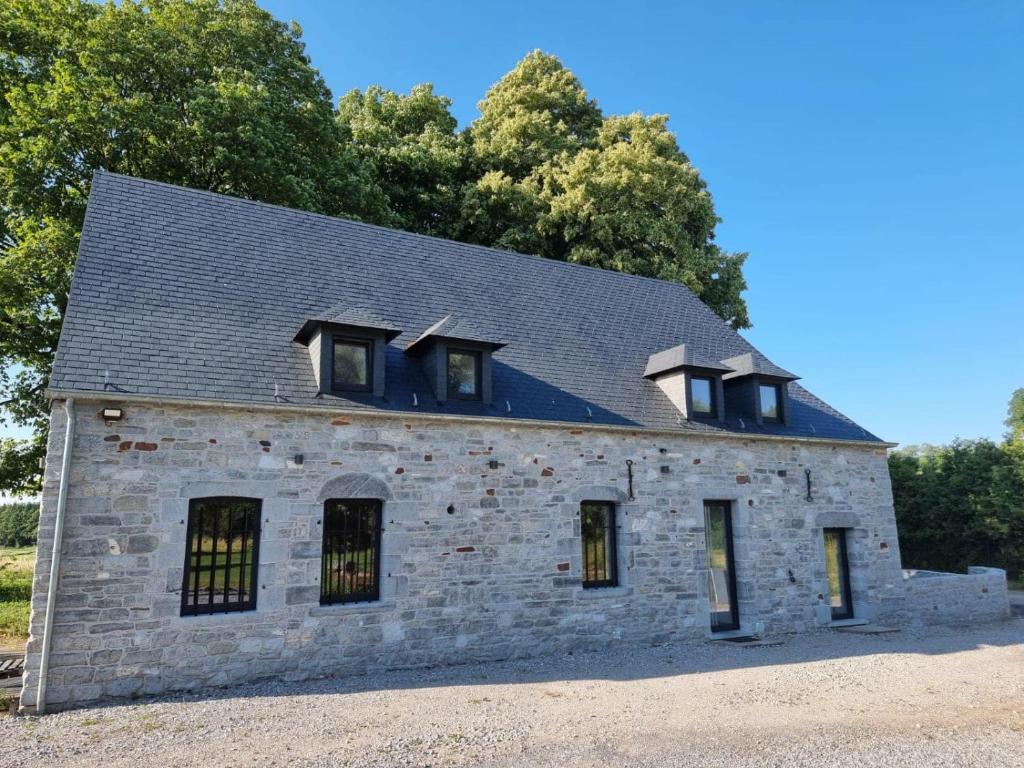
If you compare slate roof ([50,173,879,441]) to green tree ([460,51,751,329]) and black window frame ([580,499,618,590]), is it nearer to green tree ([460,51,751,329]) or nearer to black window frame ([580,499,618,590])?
black window frame ([580,499,618,590])

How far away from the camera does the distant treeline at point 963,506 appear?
19.2 meters

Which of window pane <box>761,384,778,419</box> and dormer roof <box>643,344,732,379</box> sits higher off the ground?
dormer roof <box>643,344,732,379</box>

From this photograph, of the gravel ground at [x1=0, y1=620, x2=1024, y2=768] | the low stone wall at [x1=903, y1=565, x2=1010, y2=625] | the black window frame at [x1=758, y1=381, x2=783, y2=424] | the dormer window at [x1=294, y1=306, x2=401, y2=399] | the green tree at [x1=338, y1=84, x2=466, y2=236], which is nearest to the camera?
the gravel ground at [x1=0, y1=620, x2=1024, y2=768]

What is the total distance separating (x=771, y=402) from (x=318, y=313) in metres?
8.48

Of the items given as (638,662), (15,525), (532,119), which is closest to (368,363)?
(638,662)

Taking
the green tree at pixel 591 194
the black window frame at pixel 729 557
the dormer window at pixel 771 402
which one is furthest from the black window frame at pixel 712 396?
the green tree at pixel 591 194

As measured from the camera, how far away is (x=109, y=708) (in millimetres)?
6633

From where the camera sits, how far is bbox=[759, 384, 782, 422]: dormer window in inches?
485

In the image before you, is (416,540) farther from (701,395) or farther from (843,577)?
(843,577)

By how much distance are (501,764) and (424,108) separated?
72.0 ft

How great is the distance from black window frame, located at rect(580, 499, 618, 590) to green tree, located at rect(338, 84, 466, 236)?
39.0ft

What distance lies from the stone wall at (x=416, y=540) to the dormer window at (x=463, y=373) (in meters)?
0.62

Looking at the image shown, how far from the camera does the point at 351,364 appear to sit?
8.98m

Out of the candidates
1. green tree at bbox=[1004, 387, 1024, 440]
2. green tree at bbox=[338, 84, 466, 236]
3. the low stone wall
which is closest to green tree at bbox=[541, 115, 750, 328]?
green tree at bbox=[338, 84, 466, 236]
